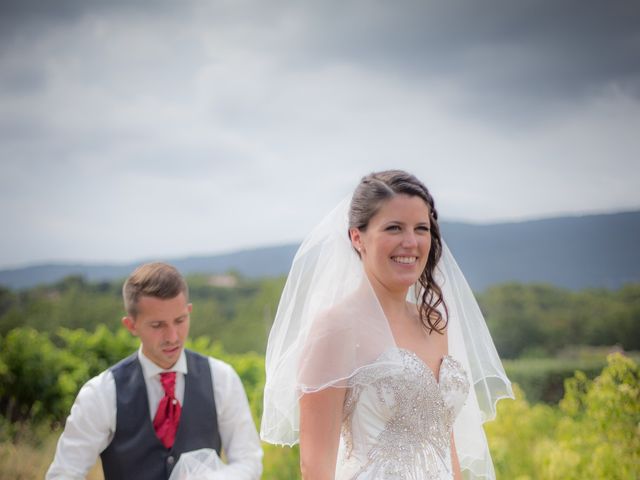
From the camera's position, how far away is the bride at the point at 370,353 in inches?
82.4

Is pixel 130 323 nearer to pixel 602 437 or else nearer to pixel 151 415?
pixel 151 415

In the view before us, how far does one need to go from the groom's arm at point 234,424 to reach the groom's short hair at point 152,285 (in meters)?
0.47

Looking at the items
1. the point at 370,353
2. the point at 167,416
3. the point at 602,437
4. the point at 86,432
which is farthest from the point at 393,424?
the point at 602,437

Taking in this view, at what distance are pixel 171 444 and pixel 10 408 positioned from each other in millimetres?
4658

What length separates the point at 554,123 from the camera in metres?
10.8

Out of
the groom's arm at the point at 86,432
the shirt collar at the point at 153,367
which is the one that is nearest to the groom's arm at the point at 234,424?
the shirt collar at the point at 153,367

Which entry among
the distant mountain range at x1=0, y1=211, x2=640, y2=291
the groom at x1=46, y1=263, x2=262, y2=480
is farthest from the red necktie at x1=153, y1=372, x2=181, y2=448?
the distant mountain range at x1=0, y1=211, x2=640, y2=291

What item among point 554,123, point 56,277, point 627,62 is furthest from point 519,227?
point 56,277

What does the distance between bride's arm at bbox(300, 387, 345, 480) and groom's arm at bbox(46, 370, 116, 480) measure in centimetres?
109

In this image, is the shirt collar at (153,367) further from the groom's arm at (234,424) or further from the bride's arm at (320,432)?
the bride's arm at (320,432)

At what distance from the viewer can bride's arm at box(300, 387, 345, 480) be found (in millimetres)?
2027

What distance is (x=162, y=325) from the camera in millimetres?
2746

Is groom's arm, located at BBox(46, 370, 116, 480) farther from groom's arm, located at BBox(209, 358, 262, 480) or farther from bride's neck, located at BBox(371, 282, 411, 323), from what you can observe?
bride's neck, located at BBox(371, 282, 411, 323)

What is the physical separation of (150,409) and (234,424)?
0.41 meters
